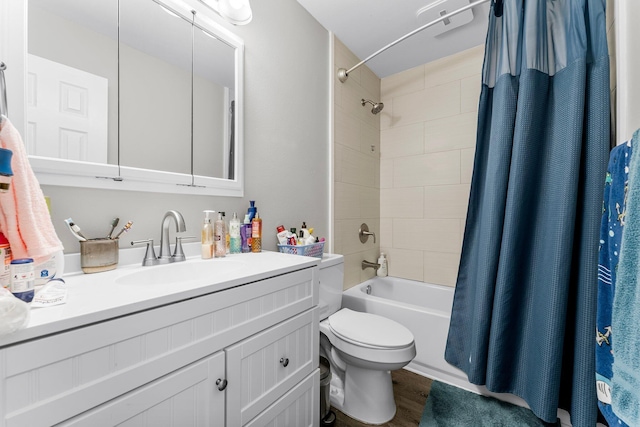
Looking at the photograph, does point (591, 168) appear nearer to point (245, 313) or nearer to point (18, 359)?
point (245, 313)

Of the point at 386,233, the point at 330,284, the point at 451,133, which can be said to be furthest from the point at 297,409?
the point at 451,133

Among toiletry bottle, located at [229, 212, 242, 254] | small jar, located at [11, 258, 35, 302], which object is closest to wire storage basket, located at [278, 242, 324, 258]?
toiletry bottle, located at [229, 212, 242, 254]

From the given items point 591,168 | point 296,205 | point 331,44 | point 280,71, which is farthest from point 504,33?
point 296,205

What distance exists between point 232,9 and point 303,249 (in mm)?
1200

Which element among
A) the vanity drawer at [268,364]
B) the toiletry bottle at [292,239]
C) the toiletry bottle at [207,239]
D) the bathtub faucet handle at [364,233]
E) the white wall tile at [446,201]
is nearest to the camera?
the vanity drawer at [268,364]

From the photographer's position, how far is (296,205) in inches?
66.2

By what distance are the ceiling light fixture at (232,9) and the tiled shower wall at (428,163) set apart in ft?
5.26

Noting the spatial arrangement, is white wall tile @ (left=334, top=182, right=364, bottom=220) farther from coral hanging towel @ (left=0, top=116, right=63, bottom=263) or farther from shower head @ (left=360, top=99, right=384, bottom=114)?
coral hanging towel @ (left=0, top=116, right=63, bottom=263)

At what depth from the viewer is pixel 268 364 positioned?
0.89 metres

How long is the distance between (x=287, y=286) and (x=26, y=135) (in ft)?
3.02

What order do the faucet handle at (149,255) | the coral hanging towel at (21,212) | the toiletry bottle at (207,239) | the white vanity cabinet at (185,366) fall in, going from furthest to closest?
the toiletry bottle at (207,239) → the faucet handle at (149,255) → the coral hanging towel at (21,212) → the white vanity cabinet at (185,366)

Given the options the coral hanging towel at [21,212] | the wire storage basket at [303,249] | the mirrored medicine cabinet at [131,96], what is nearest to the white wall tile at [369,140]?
the wire storage basket at [303,249]

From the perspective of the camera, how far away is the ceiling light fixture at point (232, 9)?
121 centimetres

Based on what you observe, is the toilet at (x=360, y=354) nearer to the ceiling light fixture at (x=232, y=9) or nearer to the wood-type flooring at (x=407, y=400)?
the wood-type flooring at (x=407, y=400)
